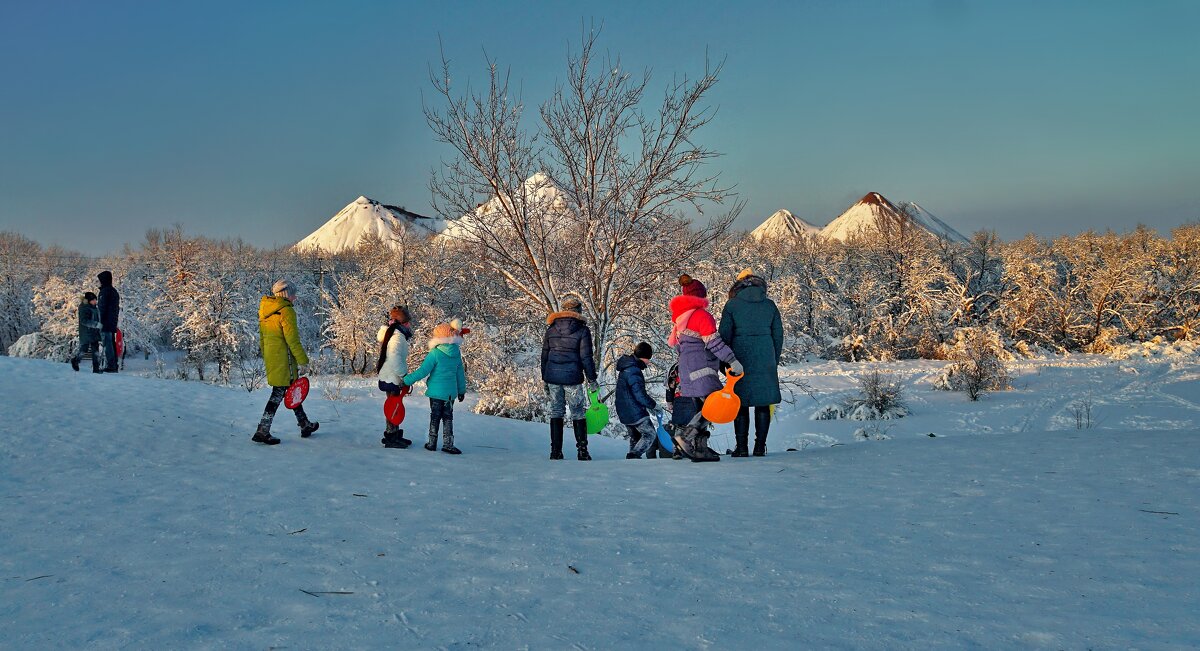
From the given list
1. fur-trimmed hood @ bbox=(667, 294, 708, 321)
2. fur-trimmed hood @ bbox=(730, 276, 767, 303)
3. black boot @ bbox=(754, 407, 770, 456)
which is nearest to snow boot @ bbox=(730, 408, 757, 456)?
black boot @ bbox=(754, 407, 770, 456)

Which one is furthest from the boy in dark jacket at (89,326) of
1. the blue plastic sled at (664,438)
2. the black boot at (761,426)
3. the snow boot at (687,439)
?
the black boot at (761,426)

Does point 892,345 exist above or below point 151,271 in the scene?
below

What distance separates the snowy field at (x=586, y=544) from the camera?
250 cm

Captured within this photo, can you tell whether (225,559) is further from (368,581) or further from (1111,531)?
(1111,531)

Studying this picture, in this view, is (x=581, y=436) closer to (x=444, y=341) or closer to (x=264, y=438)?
(x=444, y=341)

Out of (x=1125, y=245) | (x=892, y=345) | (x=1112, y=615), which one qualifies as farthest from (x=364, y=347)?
(x=1125, y=245)

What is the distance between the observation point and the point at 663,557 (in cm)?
333

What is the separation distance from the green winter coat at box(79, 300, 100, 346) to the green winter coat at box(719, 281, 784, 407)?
11.4 m

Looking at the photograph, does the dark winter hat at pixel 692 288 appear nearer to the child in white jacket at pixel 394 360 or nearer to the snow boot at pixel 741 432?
the snow boot at pixel 741 432

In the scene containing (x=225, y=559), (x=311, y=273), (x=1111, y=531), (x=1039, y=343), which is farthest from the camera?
(x=311, y=273)

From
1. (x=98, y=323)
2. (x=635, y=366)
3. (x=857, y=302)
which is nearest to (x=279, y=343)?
(x=635, y=366)

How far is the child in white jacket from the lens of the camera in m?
7.13

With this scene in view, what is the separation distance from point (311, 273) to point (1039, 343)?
57130 mm

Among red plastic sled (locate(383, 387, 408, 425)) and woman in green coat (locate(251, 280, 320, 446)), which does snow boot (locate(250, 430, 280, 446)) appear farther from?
red plastic sled (locate(383, 387, 408, 425))
